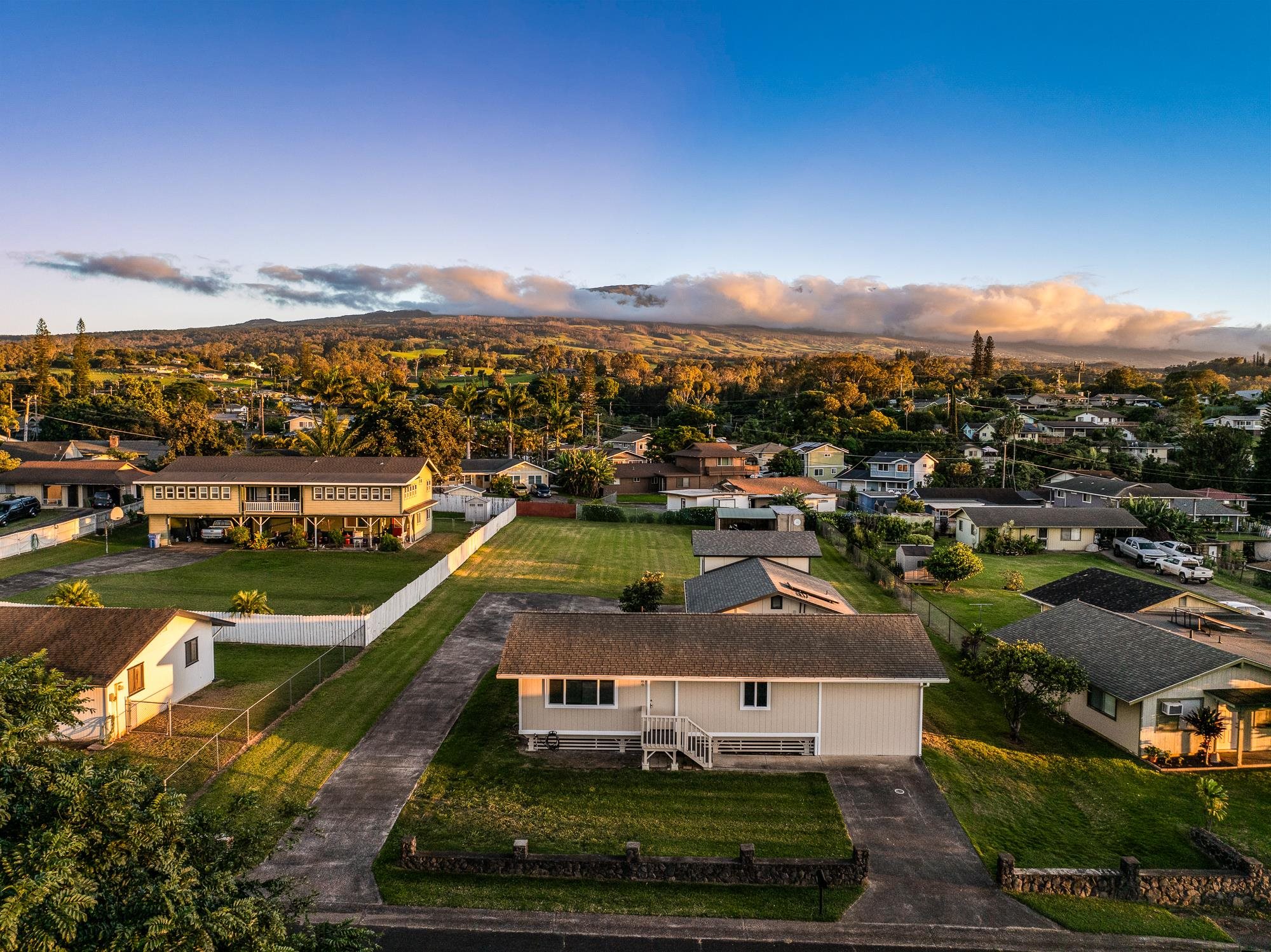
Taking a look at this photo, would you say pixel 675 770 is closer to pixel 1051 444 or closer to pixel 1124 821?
pixel 1124 821

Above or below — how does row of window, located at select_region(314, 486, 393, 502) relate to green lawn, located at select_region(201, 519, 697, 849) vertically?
above

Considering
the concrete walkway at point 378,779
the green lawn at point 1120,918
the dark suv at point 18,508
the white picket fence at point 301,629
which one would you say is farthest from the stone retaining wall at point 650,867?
the dark suv at point 18,508

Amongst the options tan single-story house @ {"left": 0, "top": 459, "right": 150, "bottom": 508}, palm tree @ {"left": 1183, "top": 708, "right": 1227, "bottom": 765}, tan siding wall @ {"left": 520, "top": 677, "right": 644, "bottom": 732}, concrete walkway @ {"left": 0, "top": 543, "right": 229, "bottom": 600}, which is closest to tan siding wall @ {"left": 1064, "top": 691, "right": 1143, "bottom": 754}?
palm tree @ {"left": 1183, "top": 708, "right": 1227, "bottom": 765}

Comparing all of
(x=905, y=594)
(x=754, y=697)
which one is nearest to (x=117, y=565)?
(x=754, y=697)

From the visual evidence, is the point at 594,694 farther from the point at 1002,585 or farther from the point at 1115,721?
the point at 1002,585

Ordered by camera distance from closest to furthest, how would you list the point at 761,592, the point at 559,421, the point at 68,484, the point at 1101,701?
the point at 1101,701 → the point at 761,592 → the point at 68,484 → the point at 559,421

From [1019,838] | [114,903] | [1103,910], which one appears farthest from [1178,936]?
[114,903]

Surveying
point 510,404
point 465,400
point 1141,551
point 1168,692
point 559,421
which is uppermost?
point 465,400

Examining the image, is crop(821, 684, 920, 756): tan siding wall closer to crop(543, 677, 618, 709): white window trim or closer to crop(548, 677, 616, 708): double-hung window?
crop(543, 677, 618, 709): white window trim
